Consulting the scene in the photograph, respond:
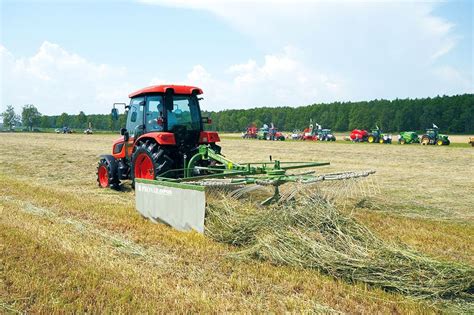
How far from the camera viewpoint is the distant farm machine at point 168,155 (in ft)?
20.7

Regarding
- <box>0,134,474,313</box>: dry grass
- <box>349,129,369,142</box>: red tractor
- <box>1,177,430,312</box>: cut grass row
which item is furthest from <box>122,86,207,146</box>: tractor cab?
<box>349,129,369,142</box>: red tractor

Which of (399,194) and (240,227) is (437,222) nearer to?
(399,194)

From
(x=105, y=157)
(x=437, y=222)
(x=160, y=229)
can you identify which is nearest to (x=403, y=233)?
(x=437, y=222)

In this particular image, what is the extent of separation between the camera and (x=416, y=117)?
71.2m

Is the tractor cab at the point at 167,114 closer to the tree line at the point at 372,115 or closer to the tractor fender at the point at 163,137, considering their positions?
the tractor fender at the point at 163,137

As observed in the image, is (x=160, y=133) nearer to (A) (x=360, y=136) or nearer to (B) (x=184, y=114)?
(B) (x=184, y=114)

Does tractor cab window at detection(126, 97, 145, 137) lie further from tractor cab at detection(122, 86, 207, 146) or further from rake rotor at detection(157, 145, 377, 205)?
rake rotor at detection(157, 145, 377, 205)

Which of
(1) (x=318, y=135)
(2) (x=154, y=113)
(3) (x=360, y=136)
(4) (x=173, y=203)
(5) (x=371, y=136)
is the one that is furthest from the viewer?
(1) (x=318, y=135)

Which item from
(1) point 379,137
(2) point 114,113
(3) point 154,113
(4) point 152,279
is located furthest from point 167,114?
(1) point 379,137

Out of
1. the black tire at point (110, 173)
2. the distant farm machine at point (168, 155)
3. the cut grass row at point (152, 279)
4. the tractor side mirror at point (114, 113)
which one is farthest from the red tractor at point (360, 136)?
the cut grass row at point (152, 279)

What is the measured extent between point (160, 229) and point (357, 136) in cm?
3426

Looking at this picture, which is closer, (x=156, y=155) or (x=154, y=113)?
(x=156, y=155)

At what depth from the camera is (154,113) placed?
833 cm

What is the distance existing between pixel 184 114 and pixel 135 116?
3.64ft
